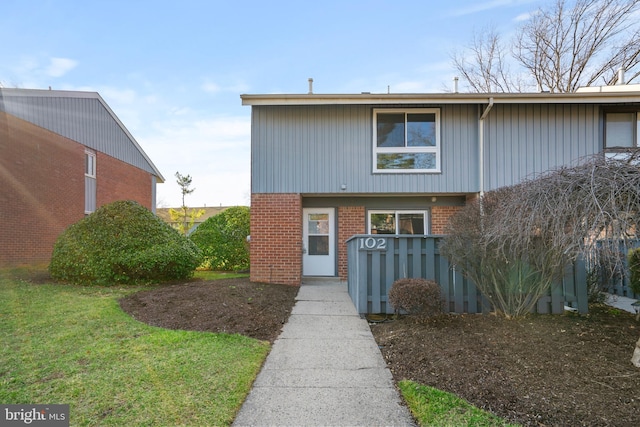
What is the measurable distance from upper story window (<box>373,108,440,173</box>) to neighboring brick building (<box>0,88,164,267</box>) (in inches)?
503

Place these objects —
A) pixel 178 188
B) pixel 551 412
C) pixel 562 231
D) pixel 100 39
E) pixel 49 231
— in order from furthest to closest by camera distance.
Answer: pixel 178 188 < pixel 49 231 < pixel 100 39 < pixel 562 231 < pixel 551 412

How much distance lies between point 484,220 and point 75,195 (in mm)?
16509

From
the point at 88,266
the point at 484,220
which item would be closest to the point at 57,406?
the point at 484,220

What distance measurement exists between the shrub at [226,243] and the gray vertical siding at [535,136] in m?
8.52

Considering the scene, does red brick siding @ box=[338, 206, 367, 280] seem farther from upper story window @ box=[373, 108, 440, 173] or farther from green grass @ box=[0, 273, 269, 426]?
green grass @ box=[0, 273, 269, 426]

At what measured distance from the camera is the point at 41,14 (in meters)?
7.98

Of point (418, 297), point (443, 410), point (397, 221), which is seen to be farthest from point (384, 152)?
point (443, 410)

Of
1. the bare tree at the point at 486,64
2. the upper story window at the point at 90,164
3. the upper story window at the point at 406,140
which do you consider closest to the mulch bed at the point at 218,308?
the upper story window at the point at 406,140

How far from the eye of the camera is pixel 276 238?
9.48 m

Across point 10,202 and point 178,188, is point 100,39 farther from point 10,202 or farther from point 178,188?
point 178,188

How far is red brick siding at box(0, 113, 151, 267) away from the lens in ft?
40.5

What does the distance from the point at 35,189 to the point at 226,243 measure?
297 inches

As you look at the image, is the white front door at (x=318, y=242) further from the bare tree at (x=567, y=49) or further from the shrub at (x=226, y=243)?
the bare tree at (x=567, y=49)

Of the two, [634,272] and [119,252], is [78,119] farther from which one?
[634,272]
